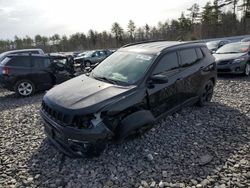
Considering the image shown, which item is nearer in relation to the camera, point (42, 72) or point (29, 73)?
point (29, 73)

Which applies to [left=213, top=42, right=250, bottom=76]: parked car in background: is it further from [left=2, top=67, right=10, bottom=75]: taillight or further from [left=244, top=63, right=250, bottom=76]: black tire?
[left=2, top=67, right=10, bottom=75]: taillight

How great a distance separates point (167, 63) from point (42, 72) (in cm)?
622

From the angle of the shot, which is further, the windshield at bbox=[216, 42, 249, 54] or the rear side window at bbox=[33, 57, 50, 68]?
the windshield at bbox=[216, 42, 249, 54]

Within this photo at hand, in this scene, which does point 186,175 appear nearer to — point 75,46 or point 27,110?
point 27,110

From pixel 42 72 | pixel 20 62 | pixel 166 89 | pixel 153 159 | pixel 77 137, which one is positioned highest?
pixel 20 62

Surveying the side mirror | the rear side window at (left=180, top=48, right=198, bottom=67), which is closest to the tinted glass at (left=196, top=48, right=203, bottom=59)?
the rear side window at (left=180, top=48, right=198, bottom=67)

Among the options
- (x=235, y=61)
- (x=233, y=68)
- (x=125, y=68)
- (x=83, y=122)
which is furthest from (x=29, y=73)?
(x=235, y=61)

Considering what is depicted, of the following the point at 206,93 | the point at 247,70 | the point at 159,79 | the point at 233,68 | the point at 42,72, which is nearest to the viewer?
the point at 159,79

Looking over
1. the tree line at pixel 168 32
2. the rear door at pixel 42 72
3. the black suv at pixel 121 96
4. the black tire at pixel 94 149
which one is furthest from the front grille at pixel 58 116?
the tree line at pixel 168 32

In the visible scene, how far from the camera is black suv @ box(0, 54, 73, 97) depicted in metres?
8.53

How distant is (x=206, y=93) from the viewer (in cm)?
612

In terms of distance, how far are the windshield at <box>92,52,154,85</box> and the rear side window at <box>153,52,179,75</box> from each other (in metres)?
0.20

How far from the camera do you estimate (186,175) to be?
3.26 m

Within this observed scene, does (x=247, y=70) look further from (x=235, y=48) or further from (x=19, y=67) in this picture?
(x=19, y=67)
